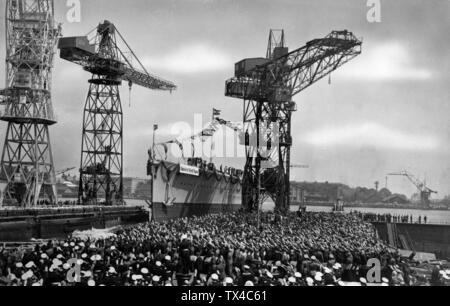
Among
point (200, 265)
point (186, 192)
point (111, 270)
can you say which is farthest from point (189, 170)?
point (111, 270)

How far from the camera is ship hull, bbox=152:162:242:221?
45.9 metres

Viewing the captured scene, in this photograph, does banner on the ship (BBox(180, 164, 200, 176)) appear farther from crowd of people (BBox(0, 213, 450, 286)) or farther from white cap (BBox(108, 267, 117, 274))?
white cap (BBox(108, 267, 117, 274))

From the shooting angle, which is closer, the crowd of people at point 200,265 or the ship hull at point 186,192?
the crowd of people at point 200,265

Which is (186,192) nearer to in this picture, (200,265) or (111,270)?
(200,265)

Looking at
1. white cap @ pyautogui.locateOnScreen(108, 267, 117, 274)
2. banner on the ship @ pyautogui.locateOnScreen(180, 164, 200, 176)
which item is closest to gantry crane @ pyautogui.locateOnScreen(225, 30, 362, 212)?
banner on the ship @ pyautogui.locateOnScreen(180, 164, 200, 176)

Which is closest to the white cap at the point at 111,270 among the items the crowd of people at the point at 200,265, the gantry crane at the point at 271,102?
the crowd of people at the point at 200,265

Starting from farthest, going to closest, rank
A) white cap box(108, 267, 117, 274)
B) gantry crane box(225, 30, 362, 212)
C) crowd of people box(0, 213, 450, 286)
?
gantry crane box(225, 30, 362, 212) < white cap box(108, 267, 117, 274) < crowd of people box(0, 213, 450, 286)

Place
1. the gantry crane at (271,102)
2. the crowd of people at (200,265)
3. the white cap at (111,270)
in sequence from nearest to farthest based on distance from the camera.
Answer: the crowd of people at (200,265)
the white cap at (111,270)
the gantry crane at (271,102)

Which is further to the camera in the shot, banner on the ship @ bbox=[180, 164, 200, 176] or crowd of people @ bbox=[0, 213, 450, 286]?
banner on the ship @ bbox=[180, 164, 200, 176]

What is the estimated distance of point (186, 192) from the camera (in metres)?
50.9

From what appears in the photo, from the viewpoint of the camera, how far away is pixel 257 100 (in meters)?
45.4

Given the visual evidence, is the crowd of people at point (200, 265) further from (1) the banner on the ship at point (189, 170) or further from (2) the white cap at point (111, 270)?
(1) the banner on the ship at point (189, 170)

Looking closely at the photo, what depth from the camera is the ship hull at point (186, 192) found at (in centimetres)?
4591
